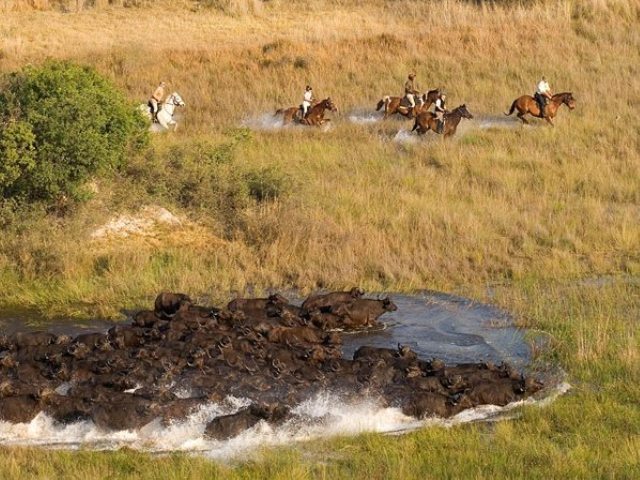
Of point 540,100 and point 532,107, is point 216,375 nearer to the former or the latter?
point 532,107

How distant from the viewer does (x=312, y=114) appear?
25484mm

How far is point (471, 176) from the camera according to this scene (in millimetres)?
20016

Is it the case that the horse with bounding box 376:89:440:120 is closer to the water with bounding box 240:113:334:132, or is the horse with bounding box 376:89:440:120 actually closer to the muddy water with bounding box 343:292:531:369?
the water with bounding box 240:113:334:132

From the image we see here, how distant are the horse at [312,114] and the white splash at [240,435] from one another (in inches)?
650

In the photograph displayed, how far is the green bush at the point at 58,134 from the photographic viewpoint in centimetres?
1545

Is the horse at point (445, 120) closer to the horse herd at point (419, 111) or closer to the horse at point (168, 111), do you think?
the horse herd at point (419, 111)

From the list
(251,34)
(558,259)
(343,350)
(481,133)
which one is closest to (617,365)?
(343,350)

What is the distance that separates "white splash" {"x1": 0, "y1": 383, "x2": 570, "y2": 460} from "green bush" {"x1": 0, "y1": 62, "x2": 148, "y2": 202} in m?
7.01

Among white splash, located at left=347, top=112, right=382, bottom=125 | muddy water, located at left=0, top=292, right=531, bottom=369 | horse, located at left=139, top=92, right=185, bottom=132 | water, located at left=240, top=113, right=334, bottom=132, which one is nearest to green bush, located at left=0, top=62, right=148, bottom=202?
muddy water, located at left=0, top=292, right=531, bottom=369

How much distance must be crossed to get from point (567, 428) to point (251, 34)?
107 ft

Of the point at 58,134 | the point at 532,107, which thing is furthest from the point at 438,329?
the point at 532,107

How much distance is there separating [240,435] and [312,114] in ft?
56.8

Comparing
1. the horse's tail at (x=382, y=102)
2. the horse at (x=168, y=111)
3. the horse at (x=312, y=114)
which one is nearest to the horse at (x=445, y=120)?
the horse's tail at (x=382, y=102)

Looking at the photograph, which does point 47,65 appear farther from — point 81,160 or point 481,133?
point 481,133
